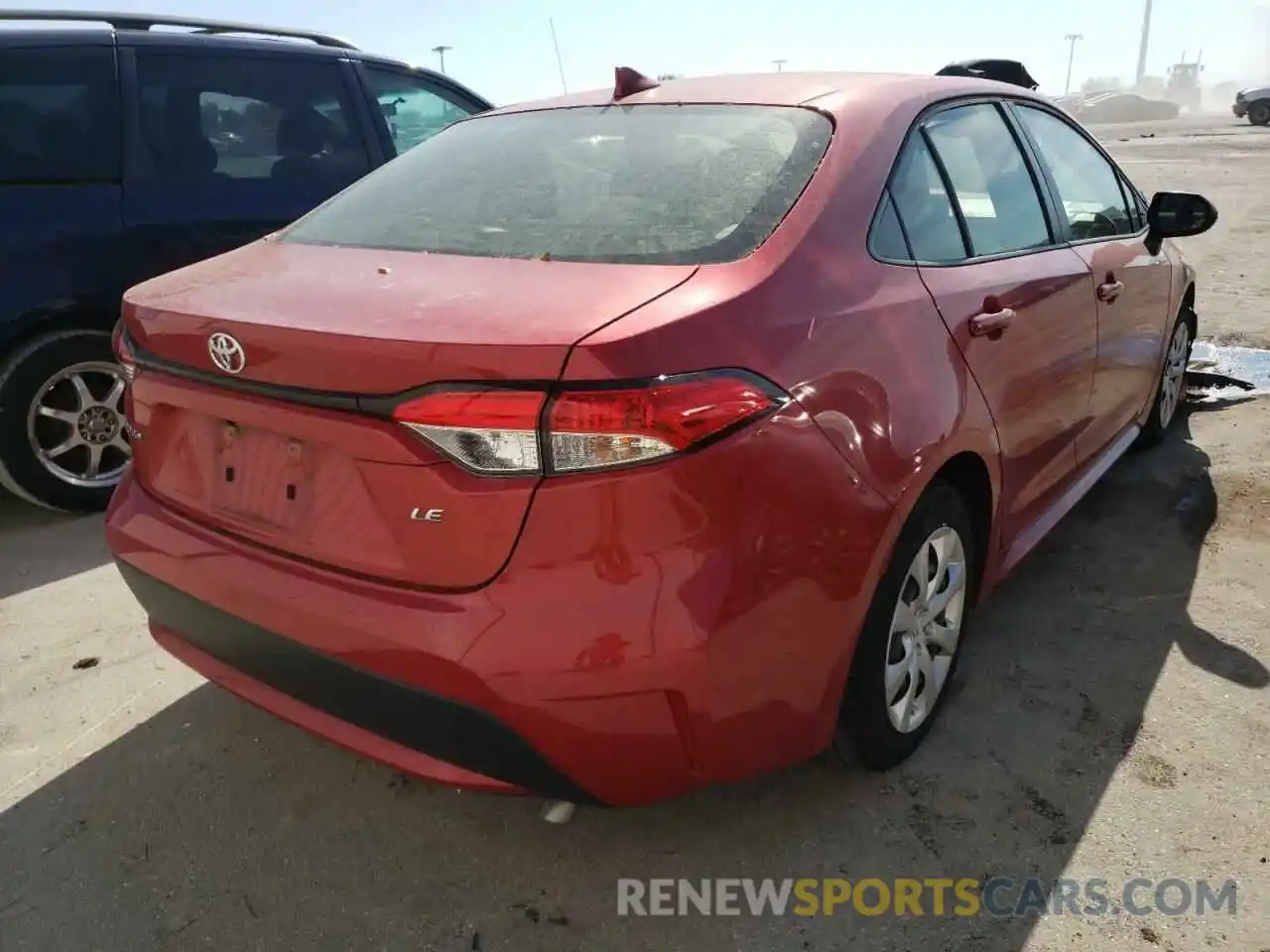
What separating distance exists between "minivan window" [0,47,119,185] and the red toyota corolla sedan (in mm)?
1905

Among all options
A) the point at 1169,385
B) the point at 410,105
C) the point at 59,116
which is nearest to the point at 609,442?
the point at 59,116

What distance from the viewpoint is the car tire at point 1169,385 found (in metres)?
4.29

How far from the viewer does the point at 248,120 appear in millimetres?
4469

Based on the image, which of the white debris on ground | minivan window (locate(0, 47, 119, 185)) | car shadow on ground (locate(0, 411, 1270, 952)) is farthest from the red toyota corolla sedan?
the white debris on ground

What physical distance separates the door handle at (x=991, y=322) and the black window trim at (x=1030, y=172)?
5.6 inches

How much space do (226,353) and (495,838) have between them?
1.20 metres

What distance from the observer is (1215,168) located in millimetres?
17922

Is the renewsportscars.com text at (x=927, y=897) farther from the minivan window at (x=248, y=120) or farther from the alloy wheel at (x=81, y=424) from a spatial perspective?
the minivan window at (x=248, y=120)

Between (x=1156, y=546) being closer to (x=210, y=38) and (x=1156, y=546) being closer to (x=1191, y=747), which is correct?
(x=1191, y=747)

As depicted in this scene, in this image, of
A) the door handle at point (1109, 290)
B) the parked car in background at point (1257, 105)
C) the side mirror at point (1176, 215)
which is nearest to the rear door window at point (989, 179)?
the door handle at point (1109, 290)

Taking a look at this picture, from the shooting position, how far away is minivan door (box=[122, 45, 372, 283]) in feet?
13.4

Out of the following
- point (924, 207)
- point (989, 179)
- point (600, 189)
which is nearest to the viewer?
point (600, 189)

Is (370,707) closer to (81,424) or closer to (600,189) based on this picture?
(600,189)

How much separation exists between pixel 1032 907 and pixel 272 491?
1731 millimetres
